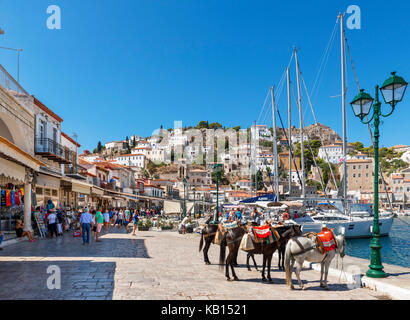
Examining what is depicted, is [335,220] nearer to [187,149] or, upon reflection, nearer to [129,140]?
[187,149]

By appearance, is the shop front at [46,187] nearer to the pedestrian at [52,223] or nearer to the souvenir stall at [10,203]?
the souvenir stall at [10,203]

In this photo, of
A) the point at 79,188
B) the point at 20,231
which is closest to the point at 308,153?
the point at 79,188

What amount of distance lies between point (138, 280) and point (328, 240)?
13.6 feet

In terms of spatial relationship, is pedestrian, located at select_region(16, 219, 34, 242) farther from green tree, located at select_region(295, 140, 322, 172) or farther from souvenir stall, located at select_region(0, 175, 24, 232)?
green tree, located at select_region(295, 140, 322, 172)

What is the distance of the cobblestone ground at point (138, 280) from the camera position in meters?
6.41

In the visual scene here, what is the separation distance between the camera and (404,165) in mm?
150125

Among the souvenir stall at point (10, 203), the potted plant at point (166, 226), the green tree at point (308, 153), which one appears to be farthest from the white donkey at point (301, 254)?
the green tree at point (308, 153)

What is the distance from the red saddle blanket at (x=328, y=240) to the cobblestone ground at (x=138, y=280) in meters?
0.87

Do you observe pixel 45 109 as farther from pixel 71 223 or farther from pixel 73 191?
pixel 71 223

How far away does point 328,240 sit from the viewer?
24.5 ft

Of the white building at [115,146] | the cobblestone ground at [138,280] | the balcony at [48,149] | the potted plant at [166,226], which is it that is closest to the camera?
the cobblestone ground at [138,280]

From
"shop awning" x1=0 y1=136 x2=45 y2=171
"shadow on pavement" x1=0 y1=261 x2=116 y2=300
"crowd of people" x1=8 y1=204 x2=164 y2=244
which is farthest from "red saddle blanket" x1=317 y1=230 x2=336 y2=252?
"crowd of people" x1=8 y1=204 x2=164 y2=244
